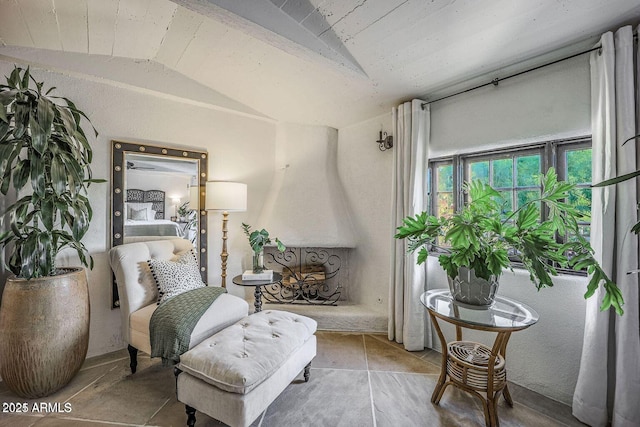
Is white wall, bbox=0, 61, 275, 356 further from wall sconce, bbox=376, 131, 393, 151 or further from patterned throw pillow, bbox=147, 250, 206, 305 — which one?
wall sconce, bbox=376, 131, 393, 151

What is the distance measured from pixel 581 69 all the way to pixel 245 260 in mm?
3134

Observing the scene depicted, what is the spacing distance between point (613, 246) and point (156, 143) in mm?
3392

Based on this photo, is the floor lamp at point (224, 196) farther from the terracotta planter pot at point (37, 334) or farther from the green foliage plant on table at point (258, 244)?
the terracotta planter pot at point (37, 334)

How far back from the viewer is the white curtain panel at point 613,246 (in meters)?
1.42

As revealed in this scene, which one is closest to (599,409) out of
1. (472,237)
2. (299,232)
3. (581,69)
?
(472,237)

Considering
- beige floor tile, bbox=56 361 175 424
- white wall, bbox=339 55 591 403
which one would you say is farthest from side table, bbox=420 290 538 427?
beige floor tile, bbox=56 361 175 424

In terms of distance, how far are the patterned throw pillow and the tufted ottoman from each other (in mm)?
622

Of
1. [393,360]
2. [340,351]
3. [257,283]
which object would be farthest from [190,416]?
[393,360]

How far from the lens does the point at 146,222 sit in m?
2.45

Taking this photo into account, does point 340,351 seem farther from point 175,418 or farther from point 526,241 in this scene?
point 526,241

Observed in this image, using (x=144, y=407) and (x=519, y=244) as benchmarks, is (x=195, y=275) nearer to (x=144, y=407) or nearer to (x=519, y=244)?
(x=144, y=407)

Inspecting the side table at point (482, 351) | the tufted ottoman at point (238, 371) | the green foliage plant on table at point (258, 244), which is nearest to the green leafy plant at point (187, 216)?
the green foliage plant on table at point (258, 244)

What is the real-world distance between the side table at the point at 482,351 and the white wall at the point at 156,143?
2085 mm

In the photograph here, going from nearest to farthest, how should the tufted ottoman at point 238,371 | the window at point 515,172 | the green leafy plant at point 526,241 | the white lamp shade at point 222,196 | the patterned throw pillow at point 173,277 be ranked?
the tufted ottoman at point 238,371
the green leafy plant at point 526,241
the window at point 515,172
the patterned throw pillow at point 173,277
the white lamp shade at point 222,196
